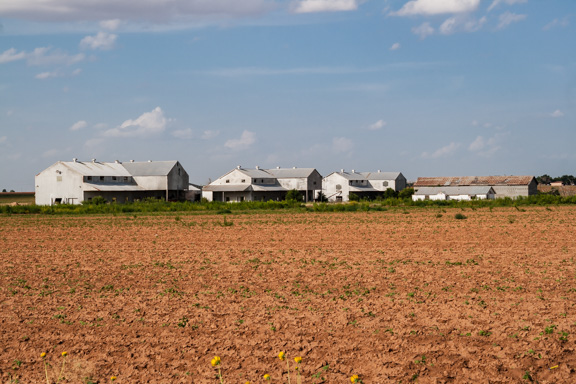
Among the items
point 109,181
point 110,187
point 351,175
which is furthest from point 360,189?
point 110,187

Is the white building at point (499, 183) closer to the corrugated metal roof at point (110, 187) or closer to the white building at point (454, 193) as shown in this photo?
the white building at point (454, 193)

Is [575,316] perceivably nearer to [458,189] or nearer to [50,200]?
[50,200]

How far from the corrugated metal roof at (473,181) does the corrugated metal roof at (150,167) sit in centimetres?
5004

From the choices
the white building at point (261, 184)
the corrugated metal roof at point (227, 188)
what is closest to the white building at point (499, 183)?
the white building at point (261, 184)

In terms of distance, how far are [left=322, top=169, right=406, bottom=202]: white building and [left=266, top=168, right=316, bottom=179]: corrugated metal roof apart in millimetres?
9199

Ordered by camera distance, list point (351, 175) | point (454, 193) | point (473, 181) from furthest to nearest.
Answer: point (351, 175) → point (473, 181) → point (454, 193)

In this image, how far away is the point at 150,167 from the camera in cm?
9556

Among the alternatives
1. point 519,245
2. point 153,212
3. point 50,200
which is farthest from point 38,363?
point 50,200

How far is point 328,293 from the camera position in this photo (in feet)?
49.0

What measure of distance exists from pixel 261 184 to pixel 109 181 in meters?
26.7

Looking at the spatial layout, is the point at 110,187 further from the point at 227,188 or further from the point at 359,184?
the point at 359,184

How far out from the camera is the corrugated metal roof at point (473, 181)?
11681 centimetres

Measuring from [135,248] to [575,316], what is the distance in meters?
17.5

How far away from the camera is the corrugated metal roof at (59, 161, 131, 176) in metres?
87.6
